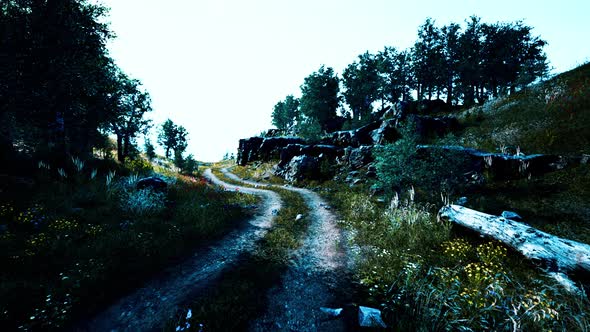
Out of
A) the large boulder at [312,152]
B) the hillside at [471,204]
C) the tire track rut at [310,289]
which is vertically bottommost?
the tire track rut at [310,289]

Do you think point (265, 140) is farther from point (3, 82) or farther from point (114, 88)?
point (3, 82)

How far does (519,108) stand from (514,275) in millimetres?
26404

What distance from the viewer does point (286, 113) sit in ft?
240

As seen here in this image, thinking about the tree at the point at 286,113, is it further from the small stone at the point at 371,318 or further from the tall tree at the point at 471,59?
the small stone at the point at 371,318

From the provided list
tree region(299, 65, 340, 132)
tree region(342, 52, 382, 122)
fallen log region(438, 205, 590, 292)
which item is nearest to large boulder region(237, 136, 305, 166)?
tree region(299, 65, 340, 132)

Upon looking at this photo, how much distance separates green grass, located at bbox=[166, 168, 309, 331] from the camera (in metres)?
3.90

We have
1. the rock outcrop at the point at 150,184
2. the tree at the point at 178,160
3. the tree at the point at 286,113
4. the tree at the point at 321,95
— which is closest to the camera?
the rock outcrop at the point at 150,184

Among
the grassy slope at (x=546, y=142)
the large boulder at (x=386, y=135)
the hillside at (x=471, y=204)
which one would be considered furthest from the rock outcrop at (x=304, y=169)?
the grassy slope at (x=546, y=142)

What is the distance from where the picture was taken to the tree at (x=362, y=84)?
173 ft

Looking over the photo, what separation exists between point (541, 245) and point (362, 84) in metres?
54.8

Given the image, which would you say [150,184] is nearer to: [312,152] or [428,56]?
[312,152]

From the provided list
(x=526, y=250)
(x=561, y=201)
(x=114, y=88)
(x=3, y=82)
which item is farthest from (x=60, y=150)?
(x=561, y=201)

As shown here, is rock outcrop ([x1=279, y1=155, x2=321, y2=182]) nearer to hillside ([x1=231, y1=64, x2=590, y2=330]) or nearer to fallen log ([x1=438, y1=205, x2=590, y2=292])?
hillside ([x1=231, y1=64, x2=590, y2=330])

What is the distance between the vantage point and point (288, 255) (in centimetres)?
701
